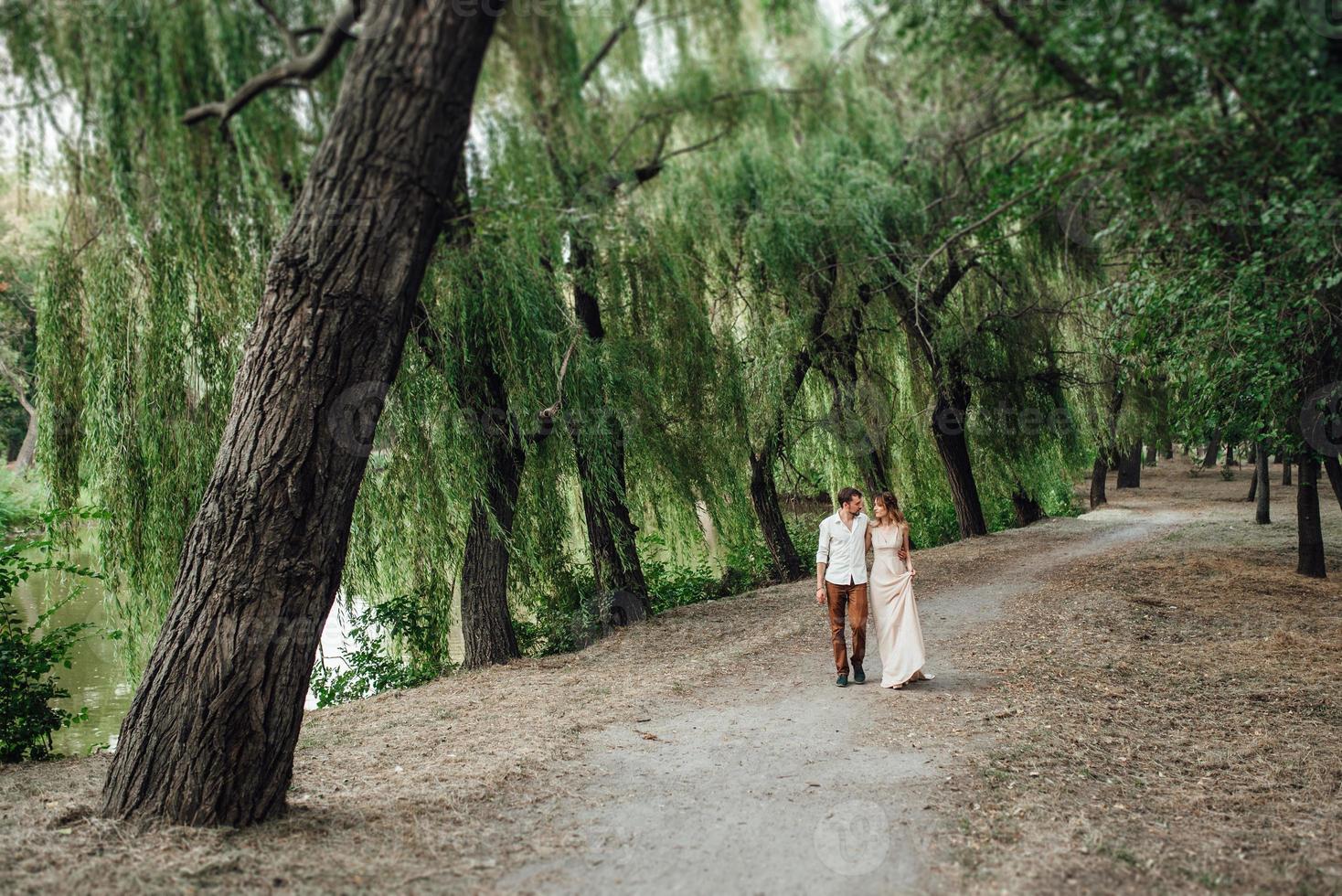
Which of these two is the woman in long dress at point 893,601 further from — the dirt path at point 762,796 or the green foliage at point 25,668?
the green foliage at point 25,668

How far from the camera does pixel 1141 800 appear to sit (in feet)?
14.6

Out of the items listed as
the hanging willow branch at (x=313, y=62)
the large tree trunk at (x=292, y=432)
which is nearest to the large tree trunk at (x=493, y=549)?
the hanging willow branch at (x=313, y=62)

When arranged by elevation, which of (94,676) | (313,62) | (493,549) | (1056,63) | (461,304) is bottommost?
(94,676)

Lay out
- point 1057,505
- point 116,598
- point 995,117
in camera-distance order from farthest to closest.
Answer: point 1057,505, point 116,598, point 995,117

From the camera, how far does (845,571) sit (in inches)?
270

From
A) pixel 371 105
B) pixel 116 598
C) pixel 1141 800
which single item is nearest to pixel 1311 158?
pixel 1141 800

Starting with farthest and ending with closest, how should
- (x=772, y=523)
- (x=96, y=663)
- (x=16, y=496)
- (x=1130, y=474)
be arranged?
(x=1130, y=474), (x=16, y=496), (x=772, y=523), (x=96, y=663)

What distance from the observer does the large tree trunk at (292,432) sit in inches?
147

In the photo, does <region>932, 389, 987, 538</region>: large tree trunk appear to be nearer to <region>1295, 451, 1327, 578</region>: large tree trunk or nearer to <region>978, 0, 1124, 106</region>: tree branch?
<region>1295, 451, 1327, 578</region>: large tree trunk

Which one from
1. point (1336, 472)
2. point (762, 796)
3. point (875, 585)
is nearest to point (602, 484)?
point (875, 585)

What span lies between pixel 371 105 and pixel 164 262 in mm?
3073

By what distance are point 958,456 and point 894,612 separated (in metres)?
9.10

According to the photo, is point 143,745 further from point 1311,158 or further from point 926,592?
point 926,592

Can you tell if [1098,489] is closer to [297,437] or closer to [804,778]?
[804,778]
